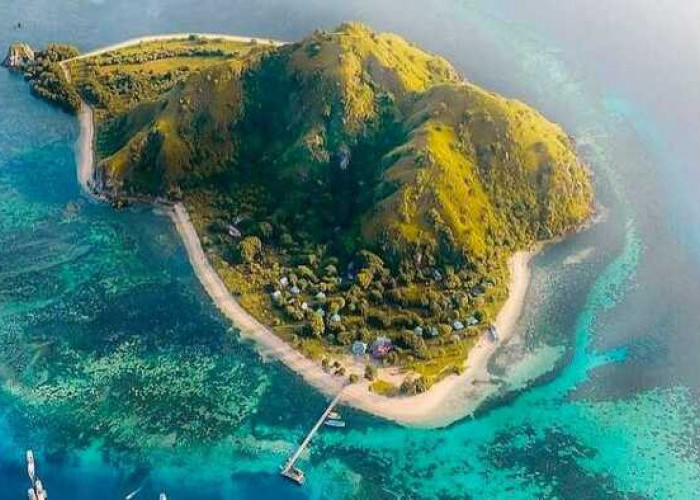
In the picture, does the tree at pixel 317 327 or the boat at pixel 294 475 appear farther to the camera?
the tree at pixel 317 327

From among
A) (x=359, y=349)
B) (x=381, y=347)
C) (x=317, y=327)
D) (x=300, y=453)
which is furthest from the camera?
(x=317, y=327)

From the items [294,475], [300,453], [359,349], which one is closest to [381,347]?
[359,349]

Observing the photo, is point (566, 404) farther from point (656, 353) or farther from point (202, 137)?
point (202, 137)

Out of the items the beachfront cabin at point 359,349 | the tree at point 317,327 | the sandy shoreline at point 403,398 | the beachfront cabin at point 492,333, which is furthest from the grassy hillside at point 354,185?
the sandy shoreline at point 403,398

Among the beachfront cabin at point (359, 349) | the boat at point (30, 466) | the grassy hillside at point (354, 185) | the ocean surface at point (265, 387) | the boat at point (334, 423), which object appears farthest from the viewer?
the grassy hillside at point (354, 185)

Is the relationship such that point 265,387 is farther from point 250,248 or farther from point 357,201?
point 357,201

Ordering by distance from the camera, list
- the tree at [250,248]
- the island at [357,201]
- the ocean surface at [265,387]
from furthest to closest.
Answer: the tree at [250,248] → the island at [357,201] → the ocean surface at [265,387]

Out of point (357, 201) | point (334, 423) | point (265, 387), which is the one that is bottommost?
point (265, 387)

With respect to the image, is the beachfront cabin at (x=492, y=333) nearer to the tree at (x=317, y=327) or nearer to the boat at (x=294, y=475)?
the tree at (x=317, y=327)
